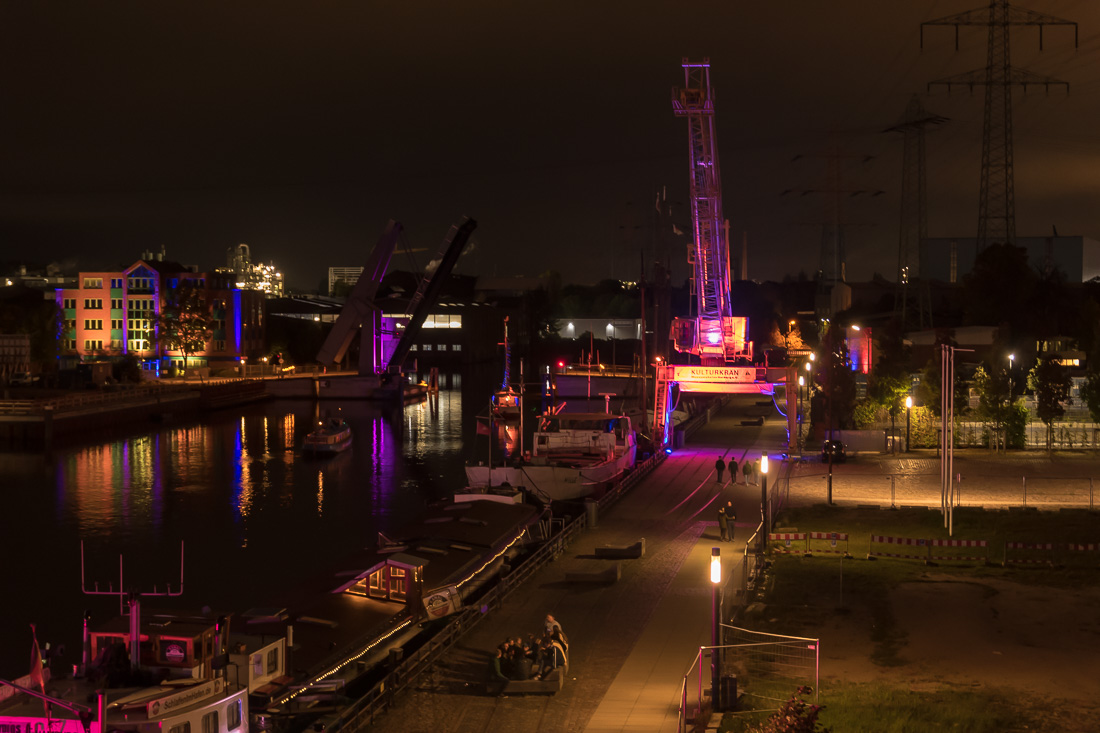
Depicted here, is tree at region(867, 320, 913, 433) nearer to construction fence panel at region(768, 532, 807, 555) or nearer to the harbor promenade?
the harbor promenade

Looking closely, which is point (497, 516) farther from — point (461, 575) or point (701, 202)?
point (701, 202)

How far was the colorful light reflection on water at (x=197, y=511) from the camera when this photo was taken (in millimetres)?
24281

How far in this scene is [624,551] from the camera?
22016 mm

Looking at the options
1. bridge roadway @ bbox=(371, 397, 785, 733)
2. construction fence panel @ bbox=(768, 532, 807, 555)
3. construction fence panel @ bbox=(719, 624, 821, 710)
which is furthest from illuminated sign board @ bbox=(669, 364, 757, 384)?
construction fence panel @ bbox=(719, 624, 821, 710)

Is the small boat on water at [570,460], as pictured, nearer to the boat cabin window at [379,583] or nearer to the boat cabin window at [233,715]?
the boat cabin window at [379,583]

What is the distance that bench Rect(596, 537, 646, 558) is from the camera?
2195 cm

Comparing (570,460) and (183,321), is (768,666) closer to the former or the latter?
(570,460)

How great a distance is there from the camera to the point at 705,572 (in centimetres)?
2069

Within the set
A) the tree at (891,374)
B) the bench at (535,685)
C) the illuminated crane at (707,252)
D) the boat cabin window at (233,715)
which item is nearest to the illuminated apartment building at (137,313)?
the illuminated crane at (707,252)

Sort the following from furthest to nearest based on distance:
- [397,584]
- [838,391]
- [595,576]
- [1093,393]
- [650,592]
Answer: [838,391] → [1093,393] → [595,576] → [650,592] → [397,584]

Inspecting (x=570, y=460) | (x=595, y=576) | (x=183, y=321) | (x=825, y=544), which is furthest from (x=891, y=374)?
(x=183, y=321)

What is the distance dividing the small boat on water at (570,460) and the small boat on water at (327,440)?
46.2ft

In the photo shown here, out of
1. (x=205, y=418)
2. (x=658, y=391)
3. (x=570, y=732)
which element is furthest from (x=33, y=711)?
(x=205, y=418)

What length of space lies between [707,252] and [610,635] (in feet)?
108
